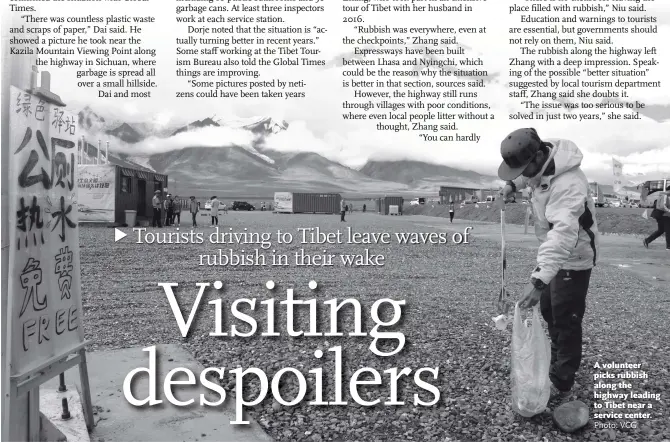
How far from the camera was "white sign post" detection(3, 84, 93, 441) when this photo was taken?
2.39 m

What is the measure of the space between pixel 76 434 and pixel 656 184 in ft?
54.5

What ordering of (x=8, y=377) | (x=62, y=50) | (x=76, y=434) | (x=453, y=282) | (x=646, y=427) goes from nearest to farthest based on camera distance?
(x=8, y=377), (x=76, y=434), (x=646, y=427), (x=62, y=50), (x=453, y=282)

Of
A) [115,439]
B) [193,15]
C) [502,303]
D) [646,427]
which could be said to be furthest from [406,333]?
[193,15]

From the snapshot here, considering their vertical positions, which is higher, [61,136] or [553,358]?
[61,136]

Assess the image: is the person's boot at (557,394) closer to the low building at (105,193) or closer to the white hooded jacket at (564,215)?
the white hooded jacket at (564,215)

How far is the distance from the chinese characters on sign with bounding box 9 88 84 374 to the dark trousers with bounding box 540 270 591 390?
292 centimetres

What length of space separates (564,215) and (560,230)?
0.34 ft

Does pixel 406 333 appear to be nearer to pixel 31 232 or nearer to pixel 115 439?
pixel 115 439

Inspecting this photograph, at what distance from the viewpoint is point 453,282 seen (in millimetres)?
8773

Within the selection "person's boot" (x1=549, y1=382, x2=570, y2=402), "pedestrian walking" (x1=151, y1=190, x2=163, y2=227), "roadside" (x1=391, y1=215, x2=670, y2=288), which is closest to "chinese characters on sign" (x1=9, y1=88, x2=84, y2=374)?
"person's boot" (x1=549, y1=382, x2=570, y2=402)

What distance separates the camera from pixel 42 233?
258 centimetres

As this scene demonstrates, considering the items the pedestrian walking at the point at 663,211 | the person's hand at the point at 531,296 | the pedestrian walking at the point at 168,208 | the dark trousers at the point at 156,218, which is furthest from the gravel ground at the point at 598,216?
the pedestrian walking at the point at 168,208

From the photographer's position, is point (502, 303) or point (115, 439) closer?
point (115, 439)

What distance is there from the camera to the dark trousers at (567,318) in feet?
10.6
